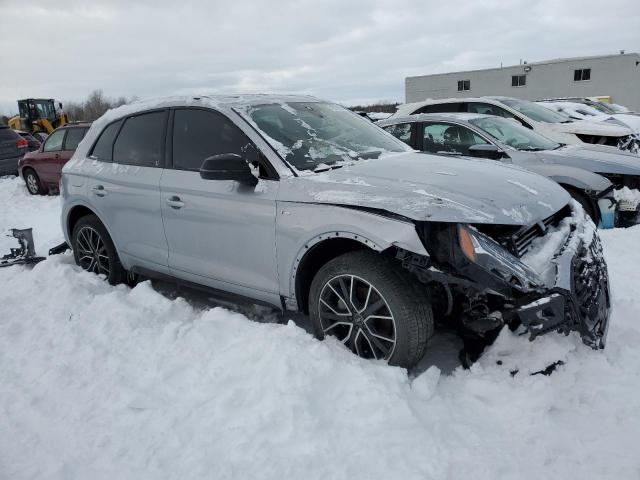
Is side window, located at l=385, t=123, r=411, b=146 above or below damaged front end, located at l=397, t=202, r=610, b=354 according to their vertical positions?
above

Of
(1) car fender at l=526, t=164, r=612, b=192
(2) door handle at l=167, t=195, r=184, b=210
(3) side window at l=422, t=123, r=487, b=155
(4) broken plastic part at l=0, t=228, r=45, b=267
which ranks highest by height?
(3) side window at l=422, t=123, r=487, b=155

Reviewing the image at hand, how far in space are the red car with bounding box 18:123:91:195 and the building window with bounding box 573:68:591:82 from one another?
3289 cm

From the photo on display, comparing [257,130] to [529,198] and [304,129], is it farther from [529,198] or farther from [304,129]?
[529,198]

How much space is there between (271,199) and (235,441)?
58.2 inches

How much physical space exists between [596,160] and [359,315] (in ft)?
15.1

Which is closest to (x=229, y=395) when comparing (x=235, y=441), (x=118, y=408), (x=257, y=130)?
(x=235, y=441)

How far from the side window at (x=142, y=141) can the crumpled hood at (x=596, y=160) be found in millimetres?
4507

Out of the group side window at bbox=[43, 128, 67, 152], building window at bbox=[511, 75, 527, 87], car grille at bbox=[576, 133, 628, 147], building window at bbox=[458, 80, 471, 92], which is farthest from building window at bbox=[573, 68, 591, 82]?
side window at bbox=[43, 128, 67, 152]

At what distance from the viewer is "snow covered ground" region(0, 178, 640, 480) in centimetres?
232

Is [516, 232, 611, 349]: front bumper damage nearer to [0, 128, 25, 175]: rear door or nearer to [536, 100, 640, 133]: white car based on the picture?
[536, 100, 640, 133]: white car

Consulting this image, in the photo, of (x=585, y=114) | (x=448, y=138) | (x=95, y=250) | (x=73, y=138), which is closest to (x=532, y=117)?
(x=448, y=138)

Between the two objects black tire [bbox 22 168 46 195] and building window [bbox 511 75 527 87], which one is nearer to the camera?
black tire [bbox 22 168 46 195]

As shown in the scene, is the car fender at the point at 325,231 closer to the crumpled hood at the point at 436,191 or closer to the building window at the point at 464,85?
the crumpled hood at the point at 436,191

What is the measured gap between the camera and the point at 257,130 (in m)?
3.48
